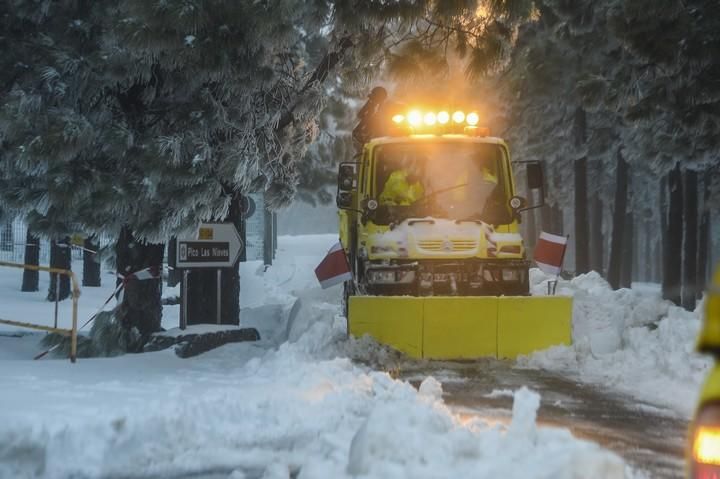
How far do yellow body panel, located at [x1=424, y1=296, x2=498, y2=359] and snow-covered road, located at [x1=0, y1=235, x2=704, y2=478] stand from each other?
0.21 metres

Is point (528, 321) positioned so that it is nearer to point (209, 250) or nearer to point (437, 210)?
point (437, 210)

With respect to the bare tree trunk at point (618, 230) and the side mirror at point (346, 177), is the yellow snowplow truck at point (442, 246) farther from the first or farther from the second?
the bare tree trunk at point (618, 230)

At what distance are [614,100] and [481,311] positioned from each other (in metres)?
5.66

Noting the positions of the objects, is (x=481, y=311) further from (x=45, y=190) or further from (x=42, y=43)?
(x=42, y=43)

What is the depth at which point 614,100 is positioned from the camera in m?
13.7

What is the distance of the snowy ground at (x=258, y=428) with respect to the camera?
4738 mm

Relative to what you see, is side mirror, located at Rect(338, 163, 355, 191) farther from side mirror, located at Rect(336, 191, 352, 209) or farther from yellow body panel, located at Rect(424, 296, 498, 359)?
yellow body panel, located at Rect(424, 296, 498, 359)

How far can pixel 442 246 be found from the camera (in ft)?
34.7

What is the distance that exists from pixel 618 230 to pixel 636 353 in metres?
15.4

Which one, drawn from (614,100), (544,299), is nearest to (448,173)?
(544,299)

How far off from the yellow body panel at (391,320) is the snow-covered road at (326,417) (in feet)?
0.49

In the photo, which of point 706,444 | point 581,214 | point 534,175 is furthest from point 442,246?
point 581,214

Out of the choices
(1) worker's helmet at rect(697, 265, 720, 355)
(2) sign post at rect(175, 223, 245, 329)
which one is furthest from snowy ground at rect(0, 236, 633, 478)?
(2) sign post at rect(175, 223, 245, 329)

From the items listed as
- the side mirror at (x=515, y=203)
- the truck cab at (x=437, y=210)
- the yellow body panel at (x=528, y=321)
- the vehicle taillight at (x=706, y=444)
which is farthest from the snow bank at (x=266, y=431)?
the side mirror at (x=515, y=203)
